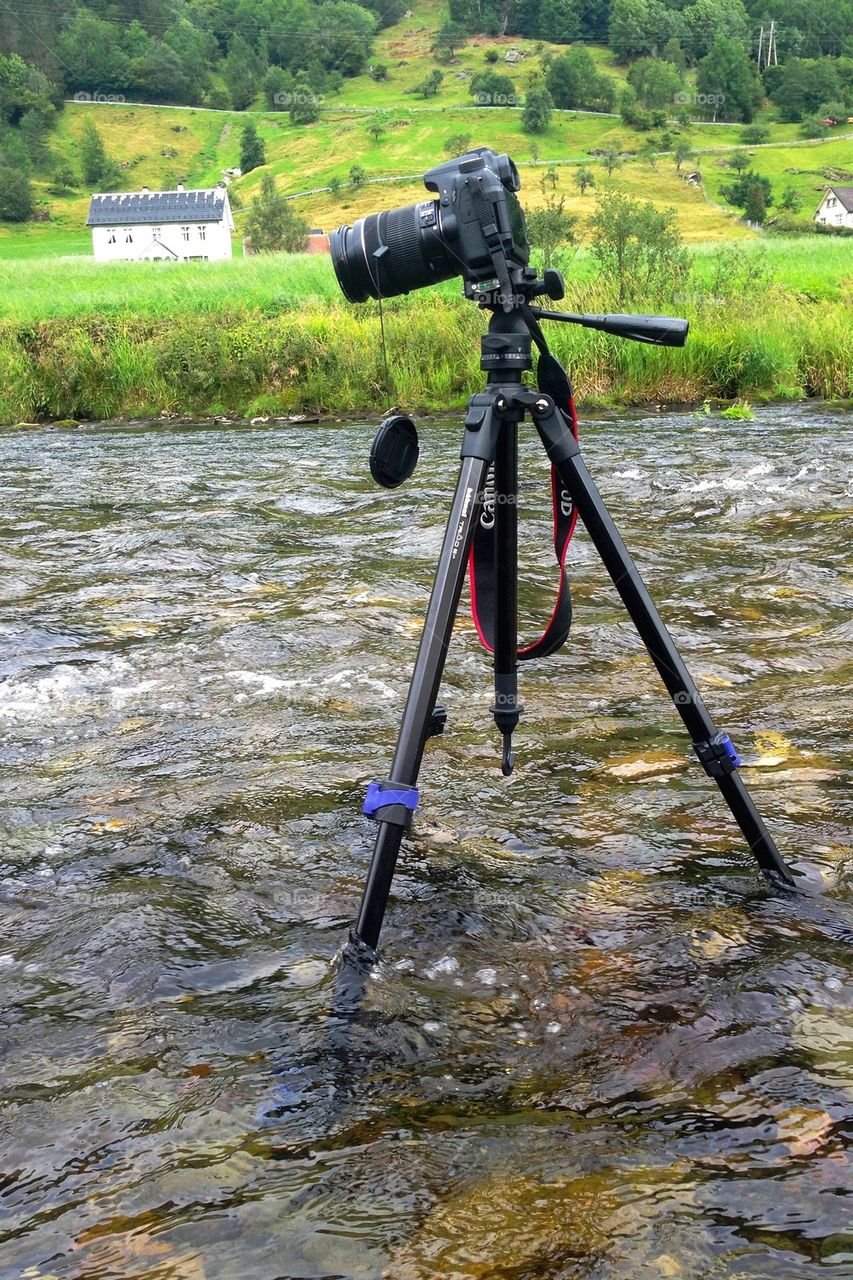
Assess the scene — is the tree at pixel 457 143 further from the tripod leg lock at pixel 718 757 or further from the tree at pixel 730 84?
the tripod leg lock at pixel 718 757

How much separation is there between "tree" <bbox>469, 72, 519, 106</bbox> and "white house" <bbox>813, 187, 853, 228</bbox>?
195 feet

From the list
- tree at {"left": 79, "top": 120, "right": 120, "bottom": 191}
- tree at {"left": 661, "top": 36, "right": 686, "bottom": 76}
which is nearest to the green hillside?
tree at {"left": 79, "top": 120, "right": 120, "bottom": 191}

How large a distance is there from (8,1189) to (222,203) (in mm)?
94417

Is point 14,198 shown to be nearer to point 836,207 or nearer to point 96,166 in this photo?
point 96,166

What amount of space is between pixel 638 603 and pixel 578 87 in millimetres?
150984

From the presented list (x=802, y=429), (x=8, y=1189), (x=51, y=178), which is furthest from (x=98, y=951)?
(x=51, y=178)

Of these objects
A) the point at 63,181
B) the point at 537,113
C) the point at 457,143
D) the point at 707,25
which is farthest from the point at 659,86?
the point at 63,181

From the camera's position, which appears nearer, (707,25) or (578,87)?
(578,87)

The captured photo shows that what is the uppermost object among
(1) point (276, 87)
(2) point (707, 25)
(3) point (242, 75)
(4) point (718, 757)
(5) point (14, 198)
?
(2) point (707, 25)

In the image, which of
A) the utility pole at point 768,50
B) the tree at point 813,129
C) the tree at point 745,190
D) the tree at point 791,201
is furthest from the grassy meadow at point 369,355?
the utility pole at point 768,50

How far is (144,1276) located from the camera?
5.64 ft

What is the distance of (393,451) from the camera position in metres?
2.96

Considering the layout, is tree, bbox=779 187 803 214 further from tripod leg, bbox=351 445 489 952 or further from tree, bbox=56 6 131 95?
tree, bbox=56 6 131 95

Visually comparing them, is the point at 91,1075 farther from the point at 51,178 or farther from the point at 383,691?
the point at 51,178
